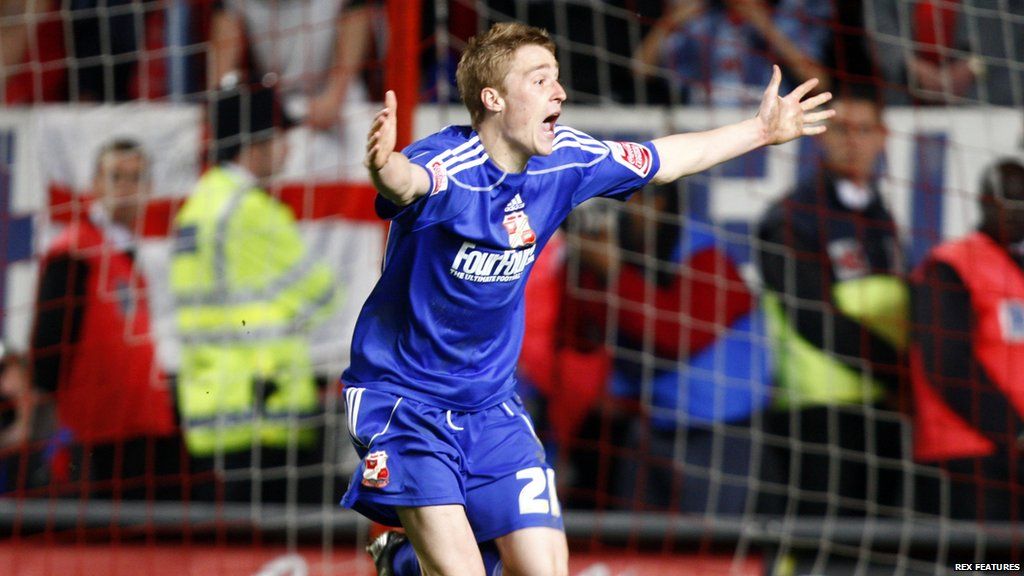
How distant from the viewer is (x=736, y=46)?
6.02m

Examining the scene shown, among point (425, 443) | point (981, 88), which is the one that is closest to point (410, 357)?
point (425, 443)

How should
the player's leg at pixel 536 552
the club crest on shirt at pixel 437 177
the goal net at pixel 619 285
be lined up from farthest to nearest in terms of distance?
the goal net at pixel 619 285
the player's leg at pixel 536 552
the club crest on shirt at pixel 437 177

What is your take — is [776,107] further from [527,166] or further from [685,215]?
[685,215]

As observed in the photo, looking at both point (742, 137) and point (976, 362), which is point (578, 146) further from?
point (976, 362)

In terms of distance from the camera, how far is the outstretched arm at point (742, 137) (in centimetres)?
387

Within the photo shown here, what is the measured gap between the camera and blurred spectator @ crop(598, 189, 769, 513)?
582 cm

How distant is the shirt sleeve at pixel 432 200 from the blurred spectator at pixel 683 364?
2.57 meters

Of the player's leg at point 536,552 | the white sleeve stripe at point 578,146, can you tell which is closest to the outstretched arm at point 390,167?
the white sleeve stripe at point 578,146

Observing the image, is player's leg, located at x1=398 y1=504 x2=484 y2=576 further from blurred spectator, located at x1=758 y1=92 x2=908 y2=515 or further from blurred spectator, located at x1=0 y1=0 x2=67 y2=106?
blurred spectator, located at x1=0 y1=0 x2=67 y2=106

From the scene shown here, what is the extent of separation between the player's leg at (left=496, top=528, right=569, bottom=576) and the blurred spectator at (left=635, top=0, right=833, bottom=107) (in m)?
2.93

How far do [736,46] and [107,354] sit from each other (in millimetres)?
2890

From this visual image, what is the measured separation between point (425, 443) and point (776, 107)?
4.41ft

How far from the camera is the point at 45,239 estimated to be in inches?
235

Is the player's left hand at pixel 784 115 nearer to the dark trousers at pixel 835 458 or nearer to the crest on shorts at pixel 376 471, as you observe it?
the crest on shorts at pixel 376 471
